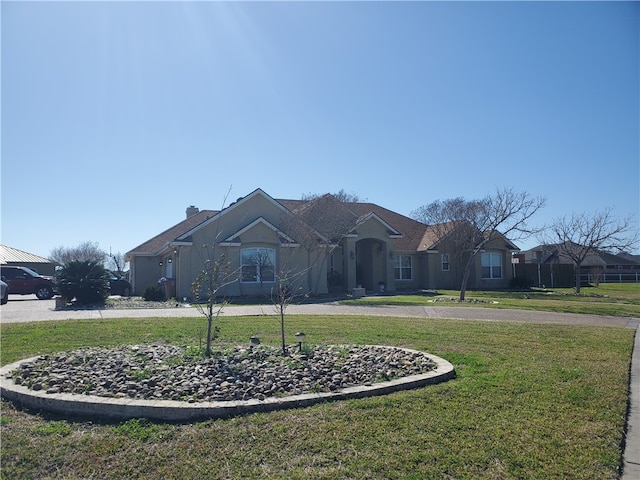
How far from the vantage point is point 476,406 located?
5613 mm

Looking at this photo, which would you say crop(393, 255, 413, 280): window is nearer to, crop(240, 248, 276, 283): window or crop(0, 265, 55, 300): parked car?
crop(240, 248, 276, 283): window

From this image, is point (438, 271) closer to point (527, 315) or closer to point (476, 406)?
point (527, 315)

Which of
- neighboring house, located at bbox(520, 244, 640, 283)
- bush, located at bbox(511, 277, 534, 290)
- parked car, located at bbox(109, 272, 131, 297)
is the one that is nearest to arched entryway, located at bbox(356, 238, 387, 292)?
bush, located at bbox(511, 277, 534, 290)

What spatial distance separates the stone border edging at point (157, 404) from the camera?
5.18m

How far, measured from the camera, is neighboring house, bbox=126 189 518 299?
25.0 metres

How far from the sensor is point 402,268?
→ 35.1 metres

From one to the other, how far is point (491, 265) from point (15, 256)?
38.0 meters

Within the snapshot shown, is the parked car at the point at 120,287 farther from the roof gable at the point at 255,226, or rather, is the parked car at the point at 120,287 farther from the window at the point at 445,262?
the window at the point at 445,262

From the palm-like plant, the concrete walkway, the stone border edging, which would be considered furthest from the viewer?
the palm-like plant

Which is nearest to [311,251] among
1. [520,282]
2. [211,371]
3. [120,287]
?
[120,287]

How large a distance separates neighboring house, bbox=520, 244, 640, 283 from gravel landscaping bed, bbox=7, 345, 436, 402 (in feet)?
139

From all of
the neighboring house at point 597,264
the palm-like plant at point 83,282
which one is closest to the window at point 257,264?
the palm-like plant at point 83,282

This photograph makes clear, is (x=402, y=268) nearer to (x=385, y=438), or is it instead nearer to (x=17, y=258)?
(x=385, y=438)

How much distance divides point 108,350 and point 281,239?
17606mm
